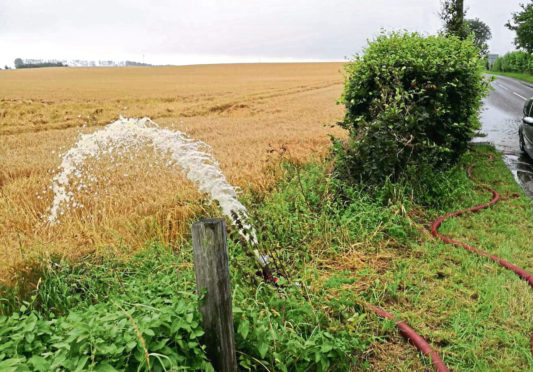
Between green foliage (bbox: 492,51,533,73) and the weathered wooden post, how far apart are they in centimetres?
4532

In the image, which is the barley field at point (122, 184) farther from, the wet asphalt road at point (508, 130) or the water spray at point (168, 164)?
the wet asphalt road at point (508, 130)

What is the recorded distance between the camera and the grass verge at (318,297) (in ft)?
7.35

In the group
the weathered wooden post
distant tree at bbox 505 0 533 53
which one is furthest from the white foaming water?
distant tree at bbox 505 0 533 53

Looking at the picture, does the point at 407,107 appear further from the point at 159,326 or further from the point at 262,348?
the point at 159,326

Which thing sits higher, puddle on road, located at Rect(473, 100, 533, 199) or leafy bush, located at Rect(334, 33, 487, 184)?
leafy bush, located at Rect(334, 33, 487, 184)

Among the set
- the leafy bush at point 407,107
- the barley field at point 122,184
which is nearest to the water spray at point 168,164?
the barley field at point 122,184

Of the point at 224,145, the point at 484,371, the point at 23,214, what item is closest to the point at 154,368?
the point at 484,371

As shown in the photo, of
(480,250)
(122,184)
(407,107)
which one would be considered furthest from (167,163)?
(480,250)

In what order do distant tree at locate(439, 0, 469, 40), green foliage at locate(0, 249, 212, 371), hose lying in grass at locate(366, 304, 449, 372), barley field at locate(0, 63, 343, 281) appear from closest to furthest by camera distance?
green foliage at locate(0, 249, 212, 371)
hose lying in grass at locate(366, 304, 449, 372)
barley field at locate(0, 63, 343, 281)
distant tree at locate(439, 0, 469, 40)

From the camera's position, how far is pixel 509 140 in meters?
12.3

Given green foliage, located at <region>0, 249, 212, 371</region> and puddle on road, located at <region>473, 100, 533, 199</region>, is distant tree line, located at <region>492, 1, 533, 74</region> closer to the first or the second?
puddle on road, located at <region>473, 100, 533, 199</region>

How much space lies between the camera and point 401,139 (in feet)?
19.0

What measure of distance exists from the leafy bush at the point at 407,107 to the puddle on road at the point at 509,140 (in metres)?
1.55

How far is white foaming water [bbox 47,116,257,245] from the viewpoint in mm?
5062
